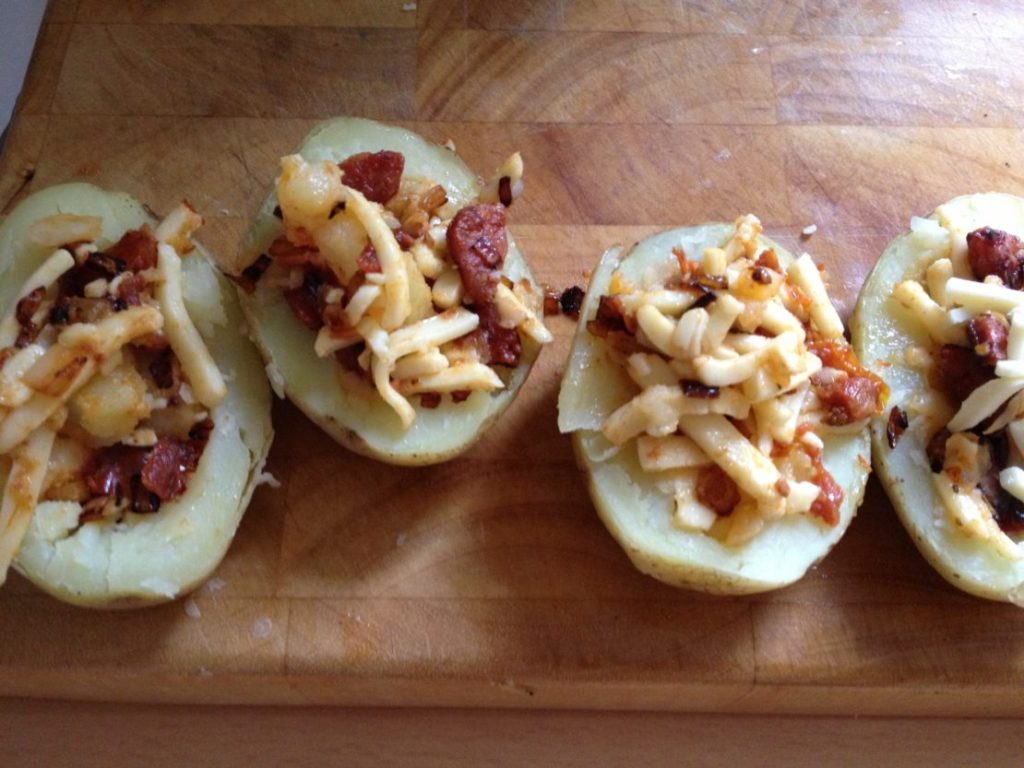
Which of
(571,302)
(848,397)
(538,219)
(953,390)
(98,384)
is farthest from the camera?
(538,219)

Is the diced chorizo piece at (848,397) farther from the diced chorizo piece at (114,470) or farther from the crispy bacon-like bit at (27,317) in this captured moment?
the crispy bacon-like bit at (27,317)

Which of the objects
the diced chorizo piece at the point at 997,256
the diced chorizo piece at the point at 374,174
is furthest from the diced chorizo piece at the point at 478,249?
the diced chorizo piece at the point at 997,256

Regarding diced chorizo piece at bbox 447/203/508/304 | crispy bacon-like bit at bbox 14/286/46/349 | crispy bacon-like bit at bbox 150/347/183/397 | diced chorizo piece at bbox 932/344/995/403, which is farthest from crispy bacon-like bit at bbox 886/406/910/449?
crispy bacon-like bit at bbox 14/286/46/349

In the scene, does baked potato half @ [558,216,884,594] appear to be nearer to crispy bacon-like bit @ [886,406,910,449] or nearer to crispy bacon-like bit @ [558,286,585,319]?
crispy bacon-like bit @ [886,406,910,449]

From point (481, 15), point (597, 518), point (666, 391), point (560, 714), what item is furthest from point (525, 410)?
point (481, 15)

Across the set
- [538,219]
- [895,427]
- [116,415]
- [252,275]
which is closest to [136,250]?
[252,275]

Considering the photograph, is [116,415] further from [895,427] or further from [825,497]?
[895,427]

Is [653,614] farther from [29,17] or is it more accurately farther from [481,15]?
[29,17]
